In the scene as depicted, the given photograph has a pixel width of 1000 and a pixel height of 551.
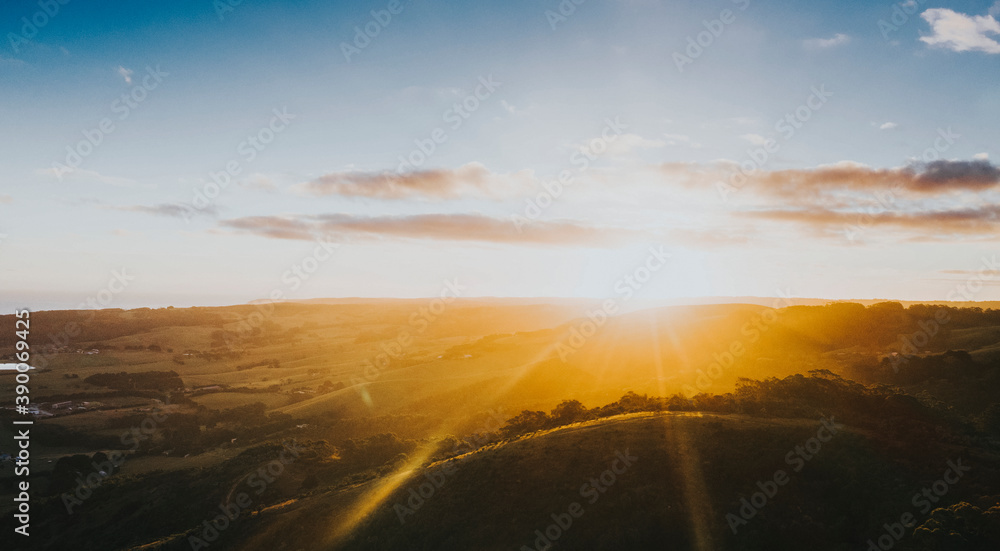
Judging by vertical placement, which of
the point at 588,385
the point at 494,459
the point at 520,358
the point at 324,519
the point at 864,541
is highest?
the point at 520,358

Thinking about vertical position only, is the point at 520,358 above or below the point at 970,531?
above

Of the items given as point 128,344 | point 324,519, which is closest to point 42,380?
point 128,344

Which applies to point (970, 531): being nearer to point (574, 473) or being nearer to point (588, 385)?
point (574, 473)

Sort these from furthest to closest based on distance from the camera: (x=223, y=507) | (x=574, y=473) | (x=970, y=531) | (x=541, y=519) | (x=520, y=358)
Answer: (x=520, y=358), (x=223, y=507), (x=574, y=473), (x=541, y=519), (x=970, y=531)

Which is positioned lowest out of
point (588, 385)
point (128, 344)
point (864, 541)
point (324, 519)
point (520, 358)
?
point (864, 541)

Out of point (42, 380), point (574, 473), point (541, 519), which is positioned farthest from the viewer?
point (42, 380)

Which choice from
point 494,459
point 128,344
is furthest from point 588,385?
point 128,344

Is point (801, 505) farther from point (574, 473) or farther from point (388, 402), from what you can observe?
point (388, 402)

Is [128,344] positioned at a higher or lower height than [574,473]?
higher

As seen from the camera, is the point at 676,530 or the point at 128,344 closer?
the point at 676,530
